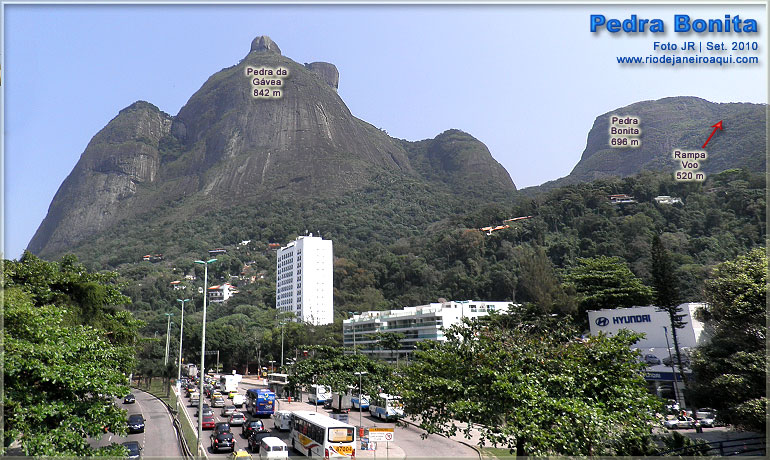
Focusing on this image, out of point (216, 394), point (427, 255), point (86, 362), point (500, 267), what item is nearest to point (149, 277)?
point (427, 255)

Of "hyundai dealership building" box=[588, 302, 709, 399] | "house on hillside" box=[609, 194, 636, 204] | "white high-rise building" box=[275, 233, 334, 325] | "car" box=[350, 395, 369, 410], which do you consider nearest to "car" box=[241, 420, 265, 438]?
"car" box=[350, 395, 369, 410]

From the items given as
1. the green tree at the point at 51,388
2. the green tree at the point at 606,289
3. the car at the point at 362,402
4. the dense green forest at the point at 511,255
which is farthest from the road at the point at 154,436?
the green tree at the point at 606,289

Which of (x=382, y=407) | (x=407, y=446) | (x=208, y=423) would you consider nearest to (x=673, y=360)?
(x=382, y=407)

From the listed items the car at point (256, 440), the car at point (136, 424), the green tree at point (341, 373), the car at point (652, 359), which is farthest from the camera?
the car at point (652, 359)

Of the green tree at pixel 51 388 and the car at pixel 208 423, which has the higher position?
the green tree at pixel 51 388

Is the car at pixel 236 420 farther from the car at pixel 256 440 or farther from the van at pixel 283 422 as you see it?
the car at pixel 256 440
